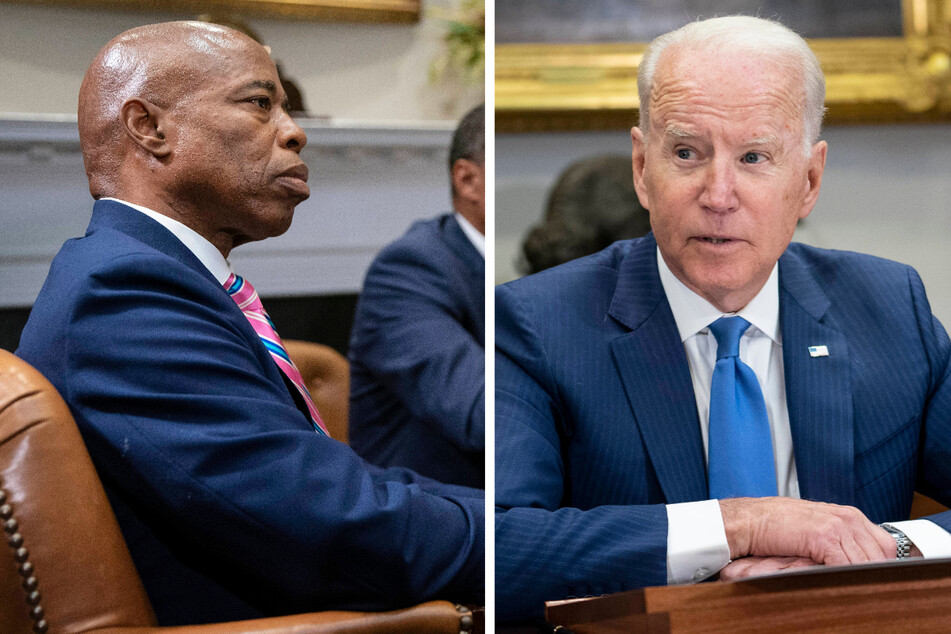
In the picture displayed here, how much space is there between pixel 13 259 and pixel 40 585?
503 mm

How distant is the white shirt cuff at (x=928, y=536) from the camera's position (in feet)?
4.16

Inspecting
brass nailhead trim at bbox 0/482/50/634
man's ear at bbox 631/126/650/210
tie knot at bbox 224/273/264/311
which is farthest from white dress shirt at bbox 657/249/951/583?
brass nailhead trim at bbox 0/482/50/634

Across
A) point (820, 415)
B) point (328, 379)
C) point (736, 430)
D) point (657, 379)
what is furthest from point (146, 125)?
point (820, 415)

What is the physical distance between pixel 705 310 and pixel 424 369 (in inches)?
19.3

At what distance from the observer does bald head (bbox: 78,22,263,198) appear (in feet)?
4.08

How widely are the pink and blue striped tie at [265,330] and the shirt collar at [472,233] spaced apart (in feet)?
1.45

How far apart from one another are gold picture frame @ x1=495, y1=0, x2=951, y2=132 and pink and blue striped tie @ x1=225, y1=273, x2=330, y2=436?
0.67 metres

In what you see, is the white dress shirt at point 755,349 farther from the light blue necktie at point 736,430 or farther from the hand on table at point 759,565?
the hand on table at point 759,565

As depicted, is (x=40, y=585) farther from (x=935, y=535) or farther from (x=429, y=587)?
(x=935, y=535)

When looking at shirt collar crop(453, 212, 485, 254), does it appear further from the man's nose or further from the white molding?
the man's nose

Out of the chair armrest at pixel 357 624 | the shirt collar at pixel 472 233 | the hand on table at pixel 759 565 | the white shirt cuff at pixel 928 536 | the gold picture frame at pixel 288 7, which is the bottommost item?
the chair armrest at pixel 357 624

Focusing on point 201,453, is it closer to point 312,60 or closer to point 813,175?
point 312,60

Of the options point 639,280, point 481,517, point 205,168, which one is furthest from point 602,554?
point 205,168

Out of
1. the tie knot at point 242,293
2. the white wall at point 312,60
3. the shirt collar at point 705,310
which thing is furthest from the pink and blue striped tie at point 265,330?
the shirt collar at point 705,310
